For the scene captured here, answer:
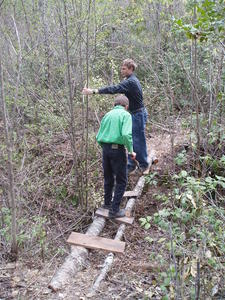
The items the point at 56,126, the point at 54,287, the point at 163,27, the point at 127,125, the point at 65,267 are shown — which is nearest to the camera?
the point at 54,287

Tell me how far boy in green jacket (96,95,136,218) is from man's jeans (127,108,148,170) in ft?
3.18

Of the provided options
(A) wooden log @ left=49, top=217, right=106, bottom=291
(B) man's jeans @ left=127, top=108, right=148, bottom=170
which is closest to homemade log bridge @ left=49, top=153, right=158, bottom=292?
(A) wooden log @ left=49, top=217, right=106, bottom=291

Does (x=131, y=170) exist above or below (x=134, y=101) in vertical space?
below

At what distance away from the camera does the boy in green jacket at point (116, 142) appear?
449 centimetres

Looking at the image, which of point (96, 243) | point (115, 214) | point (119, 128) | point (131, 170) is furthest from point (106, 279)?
point (131, 170)

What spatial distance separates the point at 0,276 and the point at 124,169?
2.16 meters

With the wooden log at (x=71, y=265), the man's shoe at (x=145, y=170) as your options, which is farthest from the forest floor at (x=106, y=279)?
the man's shoe at (x=145, y=170)

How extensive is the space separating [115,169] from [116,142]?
0.45m

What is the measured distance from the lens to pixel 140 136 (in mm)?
5824

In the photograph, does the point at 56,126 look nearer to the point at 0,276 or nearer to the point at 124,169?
the point at 124,169

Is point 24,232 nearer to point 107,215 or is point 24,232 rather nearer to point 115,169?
point 107,215

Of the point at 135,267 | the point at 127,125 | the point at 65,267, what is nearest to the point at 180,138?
the point at 127,125

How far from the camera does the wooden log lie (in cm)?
359

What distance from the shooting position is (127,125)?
446 cm
